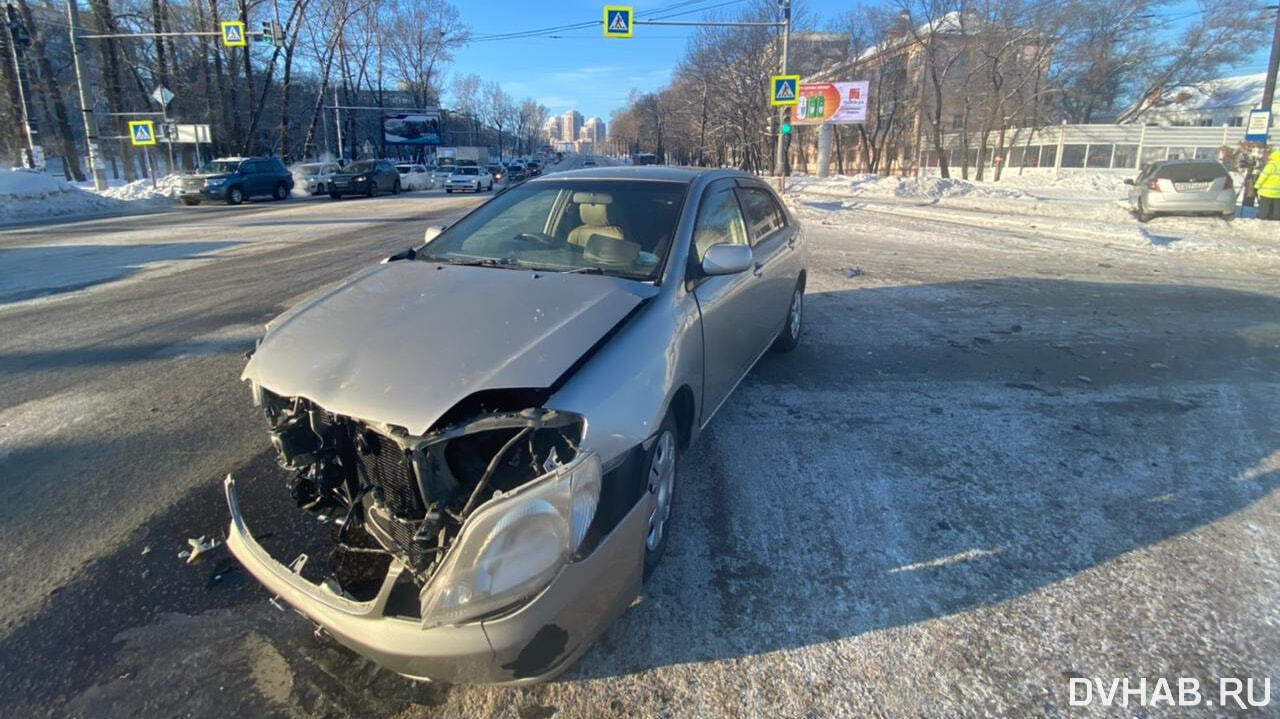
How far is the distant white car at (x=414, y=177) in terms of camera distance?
36.8m

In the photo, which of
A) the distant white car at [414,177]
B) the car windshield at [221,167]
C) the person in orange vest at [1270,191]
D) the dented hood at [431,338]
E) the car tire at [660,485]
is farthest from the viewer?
the distant white car at [414,177]

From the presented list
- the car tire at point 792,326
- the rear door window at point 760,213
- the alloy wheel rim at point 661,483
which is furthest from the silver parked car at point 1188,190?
the alloy wheel rim at point 661,483

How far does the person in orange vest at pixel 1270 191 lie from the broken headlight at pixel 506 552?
62.4 feet

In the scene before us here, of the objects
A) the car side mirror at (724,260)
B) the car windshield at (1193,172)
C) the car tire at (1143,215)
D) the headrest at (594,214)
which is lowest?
the car tire at (1143,215)

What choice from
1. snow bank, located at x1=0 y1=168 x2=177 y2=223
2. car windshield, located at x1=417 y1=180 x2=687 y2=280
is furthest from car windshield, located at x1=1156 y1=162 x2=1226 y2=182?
snow bank, located at x1=0 y1=168 x2=177 y2=223

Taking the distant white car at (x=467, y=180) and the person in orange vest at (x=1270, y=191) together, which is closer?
the person in orange vest at (x=1270, y=191)

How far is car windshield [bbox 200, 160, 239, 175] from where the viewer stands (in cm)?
2520

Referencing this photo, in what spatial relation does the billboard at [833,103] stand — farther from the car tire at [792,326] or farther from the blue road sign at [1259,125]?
the car tire at [792,326]

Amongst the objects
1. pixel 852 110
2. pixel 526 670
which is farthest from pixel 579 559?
pixel 852 110

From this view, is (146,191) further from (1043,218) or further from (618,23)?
(1043,218)

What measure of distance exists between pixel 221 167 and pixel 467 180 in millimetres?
13262

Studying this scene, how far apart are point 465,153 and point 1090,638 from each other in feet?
283

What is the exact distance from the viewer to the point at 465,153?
81.4 m

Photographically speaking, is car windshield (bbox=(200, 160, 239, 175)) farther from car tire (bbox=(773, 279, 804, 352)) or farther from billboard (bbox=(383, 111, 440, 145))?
billboard (bbox=(383, 111, 440, 145))
